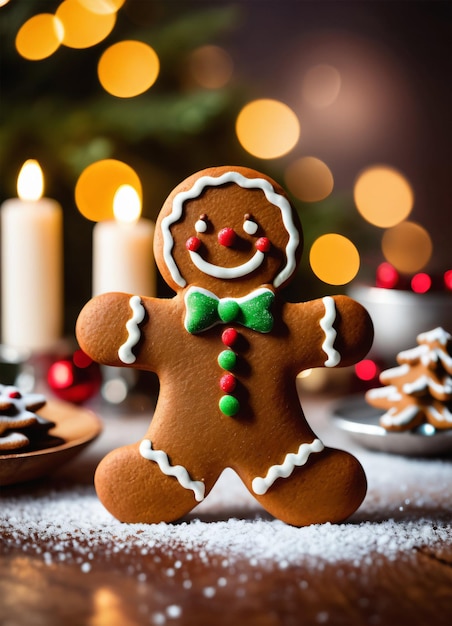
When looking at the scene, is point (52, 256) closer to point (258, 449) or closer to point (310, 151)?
point (258, 449)

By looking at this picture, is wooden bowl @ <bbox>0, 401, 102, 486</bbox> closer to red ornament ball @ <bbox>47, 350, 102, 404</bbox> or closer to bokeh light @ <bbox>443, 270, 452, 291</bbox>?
red ornament ball @ <bbox>47, 350, 102, 404</bbox>

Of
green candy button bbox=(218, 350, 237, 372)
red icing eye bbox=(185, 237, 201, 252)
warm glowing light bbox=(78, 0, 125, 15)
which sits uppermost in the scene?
warm glowing light bbox=(78, 0, 125, 15)

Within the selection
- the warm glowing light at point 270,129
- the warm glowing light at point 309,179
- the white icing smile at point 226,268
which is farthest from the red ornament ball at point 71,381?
the warm glowing light at point 270,129

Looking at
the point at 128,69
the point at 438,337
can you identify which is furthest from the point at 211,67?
the point at 438,337

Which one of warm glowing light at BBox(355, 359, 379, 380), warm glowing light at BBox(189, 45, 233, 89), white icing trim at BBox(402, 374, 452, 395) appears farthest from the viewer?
warm glowing light at BBox(189, 45, 233, 89)

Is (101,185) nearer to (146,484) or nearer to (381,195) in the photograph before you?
(146,484)

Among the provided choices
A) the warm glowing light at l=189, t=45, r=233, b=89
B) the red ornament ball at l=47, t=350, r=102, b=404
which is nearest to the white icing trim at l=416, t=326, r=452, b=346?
the red ornament ball at l=47, t=350, r=102, b=404

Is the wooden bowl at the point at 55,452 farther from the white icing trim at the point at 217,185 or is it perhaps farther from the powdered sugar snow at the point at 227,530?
the white icing trim at the point at 217,185

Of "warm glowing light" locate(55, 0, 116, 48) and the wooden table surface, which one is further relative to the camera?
"warm glowing light" locate(55, 0, 116, 48)
